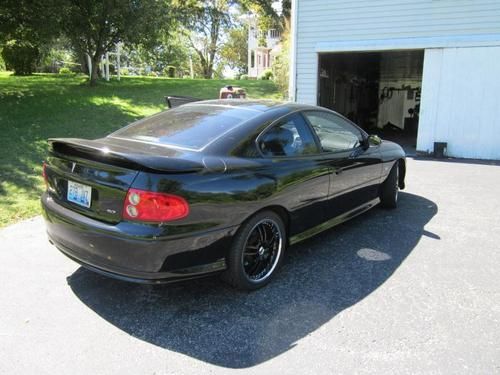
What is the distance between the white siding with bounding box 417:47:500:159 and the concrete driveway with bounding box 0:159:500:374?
258 inches

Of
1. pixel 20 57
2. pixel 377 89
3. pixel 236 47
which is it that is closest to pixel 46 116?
pixel 20 57

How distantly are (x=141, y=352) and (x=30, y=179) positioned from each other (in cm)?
482

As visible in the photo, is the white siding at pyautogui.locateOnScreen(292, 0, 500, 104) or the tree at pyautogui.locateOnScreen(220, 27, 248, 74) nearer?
the white siding at pyautogui.locateOnScreen(292, 0, 500, 104)

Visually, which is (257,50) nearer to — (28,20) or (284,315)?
(28,20)

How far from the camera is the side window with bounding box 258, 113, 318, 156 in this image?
12.5ft

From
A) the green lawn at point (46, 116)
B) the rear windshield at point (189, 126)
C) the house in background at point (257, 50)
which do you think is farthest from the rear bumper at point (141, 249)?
the house in background at point (257, 50)

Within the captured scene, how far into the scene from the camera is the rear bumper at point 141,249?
9.67 ft

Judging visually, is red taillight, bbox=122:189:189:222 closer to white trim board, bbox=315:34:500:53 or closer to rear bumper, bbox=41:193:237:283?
rear bumper, bbox=41:193:237:283

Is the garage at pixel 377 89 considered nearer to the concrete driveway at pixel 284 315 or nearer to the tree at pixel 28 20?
the concrete driveway at pixel 284 315

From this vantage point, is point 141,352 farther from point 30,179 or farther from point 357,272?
point 30,179

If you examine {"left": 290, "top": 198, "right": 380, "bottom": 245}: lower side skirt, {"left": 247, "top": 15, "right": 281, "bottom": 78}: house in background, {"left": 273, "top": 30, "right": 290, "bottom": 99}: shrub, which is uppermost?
{"left": 247, "top": 15, "right": 281, "bottom": 78}: house in background

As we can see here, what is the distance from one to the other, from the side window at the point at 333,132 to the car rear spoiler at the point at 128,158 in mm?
1696

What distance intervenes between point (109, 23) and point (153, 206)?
1623 centimetres

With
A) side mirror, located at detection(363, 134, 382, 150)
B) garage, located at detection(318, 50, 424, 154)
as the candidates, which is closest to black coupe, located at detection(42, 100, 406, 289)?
side mirror, located at detection(363, 134, 382, 150)
